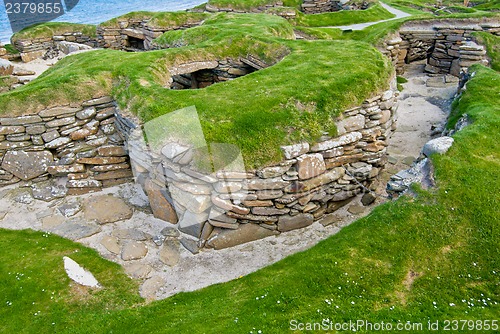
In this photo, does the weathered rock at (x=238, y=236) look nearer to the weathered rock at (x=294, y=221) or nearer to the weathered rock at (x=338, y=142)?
the weathered rock at (x=294, y=221)

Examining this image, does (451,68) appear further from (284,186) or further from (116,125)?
(116,125)

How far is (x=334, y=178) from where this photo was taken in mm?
9359

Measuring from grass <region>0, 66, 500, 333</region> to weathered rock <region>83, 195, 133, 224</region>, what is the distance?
4.49 feet

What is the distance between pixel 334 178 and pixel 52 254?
6.66m

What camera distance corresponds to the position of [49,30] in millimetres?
23406

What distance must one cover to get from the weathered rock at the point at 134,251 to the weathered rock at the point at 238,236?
1.49 metres

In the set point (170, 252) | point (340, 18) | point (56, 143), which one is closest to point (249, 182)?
point (170, 252)

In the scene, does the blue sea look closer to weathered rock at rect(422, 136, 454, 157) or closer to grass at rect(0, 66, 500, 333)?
grass at rect(0, 66, 500, 333)

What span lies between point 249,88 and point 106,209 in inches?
192

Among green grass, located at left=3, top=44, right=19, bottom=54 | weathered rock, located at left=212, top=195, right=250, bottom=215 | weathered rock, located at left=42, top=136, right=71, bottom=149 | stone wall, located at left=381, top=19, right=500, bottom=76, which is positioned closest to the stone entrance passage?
weathered rock, located at left=42, top=136, right=71, bottom=149

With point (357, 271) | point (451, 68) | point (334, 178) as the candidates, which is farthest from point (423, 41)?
point (357, 271)

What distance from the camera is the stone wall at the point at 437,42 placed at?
18438 millimetres

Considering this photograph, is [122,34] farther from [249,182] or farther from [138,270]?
[138,270]

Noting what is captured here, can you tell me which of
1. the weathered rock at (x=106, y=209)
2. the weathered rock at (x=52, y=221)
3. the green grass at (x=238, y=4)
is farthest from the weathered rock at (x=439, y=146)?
the green grass at (x=238, y=4)
